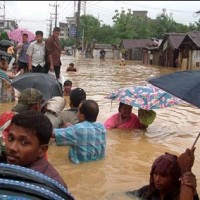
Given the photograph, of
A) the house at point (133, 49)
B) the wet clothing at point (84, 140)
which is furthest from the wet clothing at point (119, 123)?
the house at point (133, 49)

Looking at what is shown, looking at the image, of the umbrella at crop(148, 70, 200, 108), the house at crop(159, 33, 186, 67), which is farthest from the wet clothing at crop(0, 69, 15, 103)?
the house at crop(159, 33, 186, 67)

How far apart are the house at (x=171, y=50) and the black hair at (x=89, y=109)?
32488 mm

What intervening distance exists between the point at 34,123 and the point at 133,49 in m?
56.6

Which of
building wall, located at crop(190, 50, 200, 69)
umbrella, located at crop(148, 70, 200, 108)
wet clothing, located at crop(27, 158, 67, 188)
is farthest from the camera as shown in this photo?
building wall, located at crop(190, 50, 200, 69)

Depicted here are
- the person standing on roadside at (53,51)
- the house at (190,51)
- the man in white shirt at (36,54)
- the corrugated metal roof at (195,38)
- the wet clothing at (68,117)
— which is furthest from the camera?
the house at (190,51)

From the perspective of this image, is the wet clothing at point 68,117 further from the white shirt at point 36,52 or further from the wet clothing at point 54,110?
the white shirt at point 36,52

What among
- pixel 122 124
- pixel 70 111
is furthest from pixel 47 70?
pixel 70 111

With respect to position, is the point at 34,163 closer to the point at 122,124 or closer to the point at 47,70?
the point at 122,124

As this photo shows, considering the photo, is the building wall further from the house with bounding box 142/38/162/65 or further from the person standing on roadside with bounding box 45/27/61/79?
the person standing on roadside with bounding box 45/27/61/79

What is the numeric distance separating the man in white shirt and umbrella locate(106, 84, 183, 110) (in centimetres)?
341

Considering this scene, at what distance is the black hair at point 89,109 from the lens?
15.1 feet

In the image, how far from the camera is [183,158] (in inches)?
121

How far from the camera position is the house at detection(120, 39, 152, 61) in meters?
57.3

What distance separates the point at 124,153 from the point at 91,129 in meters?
1.30
